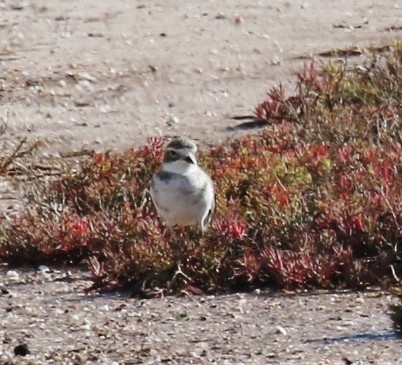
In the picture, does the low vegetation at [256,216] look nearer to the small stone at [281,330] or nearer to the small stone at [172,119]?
the small stone at [281,330]

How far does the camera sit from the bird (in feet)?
39.1

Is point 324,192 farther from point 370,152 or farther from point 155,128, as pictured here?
point 155,128

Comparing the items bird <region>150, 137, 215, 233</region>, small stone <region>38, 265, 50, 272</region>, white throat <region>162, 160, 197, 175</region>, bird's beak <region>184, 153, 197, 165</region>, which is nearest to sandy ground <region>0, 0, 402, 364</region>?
small stone <region>38, 265, 50, 272</region>

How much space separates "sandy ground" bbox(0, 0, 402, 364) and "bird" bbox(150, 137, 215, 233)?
767 millimetres

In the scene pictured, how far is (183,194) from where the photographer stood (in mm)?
11938

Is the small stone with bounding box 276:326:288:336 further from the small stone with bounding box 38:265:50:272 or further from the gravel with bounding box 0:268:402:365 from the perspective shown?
the small stone with bounding box 38:265:50:272

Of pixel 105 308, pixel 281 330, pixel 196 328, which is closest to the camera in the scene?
pixel 281 330

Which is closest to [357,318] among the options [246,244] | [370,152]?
[246,244]

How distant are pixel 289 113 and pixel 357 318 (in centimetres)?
499

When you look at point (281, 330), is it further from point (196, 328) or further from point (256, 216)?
point (256, 216)

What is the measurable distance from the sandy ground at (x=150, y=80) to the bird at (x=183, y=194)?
2.52 feet

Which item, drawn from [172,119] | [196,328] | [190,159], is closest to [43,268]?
[190,159]

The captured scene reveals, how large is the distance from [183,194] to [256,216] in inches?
20.5

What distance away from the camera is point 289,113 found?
1513 cm
